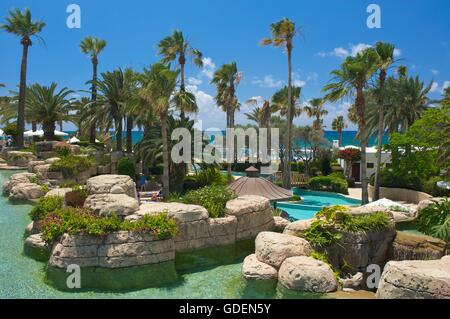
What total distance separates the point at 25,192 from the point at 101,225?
12.2 m

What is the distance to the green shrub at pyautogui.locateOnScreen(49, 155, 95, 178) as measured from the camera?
82.6 ft

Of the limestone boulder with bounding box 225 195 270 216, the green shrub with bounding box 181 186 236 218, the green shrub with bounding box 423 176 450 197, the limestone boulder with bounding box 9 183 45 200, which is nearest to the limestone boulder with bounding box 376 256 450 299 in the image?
the limestone boulder with bounding box 225 195 270 216

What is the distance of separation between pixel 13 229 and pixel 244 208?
32.5 ft

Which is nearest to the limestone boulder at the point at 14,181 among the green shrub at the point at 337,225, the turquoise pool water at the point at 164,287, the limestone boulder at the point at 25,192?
the limestone boulder at the point at 25,192

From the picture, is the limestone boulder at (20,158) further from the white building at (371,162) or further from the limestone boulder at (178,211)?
the white building at (371,162)

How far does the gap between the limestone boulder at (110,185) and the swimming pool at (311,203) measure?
9.81 meters

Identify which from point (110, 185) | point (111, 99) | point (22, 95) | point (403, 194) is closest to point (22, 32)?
point (22, 95)

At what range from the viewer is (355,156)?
36.0 m

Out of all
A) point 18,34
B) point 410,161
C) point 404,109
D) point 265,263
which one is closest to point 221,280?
point 265,263

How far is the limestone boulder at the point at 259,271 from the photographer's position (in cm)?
1089

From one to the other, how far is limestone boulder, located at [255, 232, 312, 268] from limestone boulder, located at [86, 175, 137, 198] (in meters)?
6.60

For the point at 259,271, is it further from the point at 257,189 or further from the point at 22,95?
the point at 22,95

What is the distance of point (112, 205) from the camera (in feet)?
40.5
